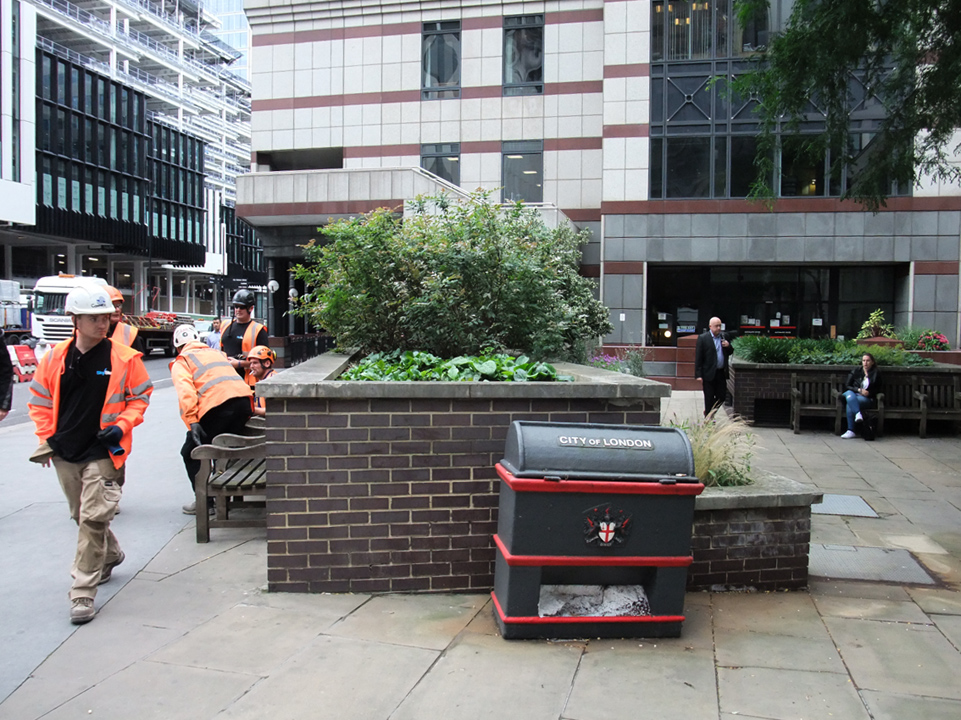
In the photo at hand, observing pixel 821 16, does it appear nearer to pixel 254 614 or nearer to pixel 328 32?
pixel 254 614

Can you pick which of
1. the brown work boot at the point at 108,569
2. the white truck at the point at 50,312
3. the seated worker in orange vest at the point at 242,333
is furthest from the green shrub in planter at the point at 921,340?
the white truck at the point at 50,312

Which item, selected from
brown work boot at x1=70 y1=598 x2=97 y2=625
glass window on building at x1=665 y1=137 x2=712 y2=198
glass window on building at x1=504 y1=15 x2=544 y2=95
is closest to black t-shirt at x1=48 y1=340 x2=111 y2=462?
brown work boot at x1=70 y1=598 x2=97 y2=625

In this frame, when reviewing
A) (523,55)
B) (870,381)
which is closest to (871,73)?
(870,381)

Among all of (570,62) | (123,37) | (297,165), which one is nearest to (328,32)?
(297,165)

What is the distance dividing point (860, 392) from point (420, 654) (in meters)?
9.83

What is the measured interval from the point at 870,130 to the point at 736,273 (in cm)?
524

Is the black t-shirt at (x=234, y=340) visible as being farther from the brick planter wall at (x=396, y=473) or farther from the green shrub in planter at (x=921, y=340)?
the green shrub in planter at (x=921, y=340)

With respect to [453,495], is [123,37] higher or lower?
higher

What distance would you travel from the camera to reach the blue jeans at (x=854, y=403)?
11.8 m

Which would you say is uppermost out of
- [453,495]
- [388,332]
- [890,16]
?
[890,16]

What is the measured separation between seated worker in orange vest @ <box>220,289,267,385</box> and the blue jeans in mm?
8500

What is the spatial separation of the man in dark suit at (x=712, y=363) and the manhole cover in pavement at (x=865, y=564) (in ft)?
22.2

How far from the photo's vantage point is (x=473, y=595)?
5.00 meters

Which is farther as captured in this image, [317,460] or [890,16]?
[890,16]
